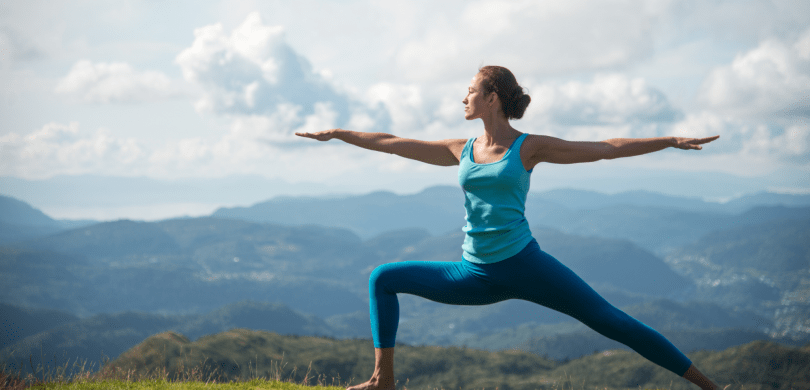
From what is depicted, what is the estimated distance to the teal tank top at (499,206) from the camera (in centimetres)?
537

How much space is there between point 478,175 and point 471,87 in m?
0.98

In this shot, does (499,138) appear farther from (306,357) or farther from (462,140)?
(306,357)

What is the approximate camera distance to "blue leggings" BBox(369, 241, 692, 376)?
5.40m

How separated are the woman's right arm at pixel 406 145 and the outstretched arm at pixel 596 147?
0.88m

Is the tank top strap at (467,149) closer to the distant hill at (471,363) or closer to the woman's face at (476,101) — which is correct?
the woman's face at (476,101)

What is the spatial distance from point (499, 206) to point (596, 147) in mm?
1063

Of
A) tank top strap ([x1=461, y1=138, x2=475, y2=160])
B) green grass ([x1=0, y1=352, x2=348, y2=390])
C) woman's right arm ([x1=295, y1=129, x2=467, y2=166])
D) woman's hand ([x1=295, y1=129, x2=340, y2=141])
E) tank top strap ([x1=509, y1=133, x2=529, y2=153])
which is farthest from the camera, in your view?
green grass ([x1=0, y1=352, x2=348, y2=390])

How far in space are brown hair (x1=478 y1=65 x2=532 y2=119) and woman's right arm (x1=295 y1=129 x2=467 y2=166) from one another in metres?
0.65

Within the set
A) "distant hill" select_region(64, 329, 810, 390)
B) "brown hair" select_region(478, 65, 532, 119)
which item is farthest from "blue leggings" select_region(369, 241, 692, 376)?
"distant hill" select_region(64, 329, 810, 390)

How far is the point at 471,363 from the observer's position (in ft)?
529

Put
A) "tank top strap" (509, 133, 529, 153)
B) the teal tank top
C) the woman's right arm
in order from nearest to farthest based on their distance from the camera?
the teal tank top < "tank top strap" (509, 133, 529, 153) < the woman's right arm

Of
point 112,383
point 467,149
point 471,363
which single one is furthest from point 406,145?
point 471,363

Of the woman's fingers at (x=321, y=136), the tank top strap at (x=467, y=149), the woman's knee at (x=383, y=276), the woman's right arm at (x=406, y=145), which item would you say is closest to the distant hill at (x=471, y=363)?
the woman's fingers at (x=321, y=136)

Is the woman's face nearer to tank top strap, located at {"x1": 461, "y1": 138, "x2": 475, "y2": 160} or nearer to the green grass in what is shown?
tank top strap, located at {"x1": 461, "y1": 138, "x2": 475, "y2": 160}
